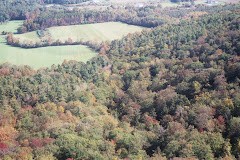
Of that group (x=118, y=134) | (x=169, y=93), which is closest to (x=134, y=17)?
(x=169, y=93)

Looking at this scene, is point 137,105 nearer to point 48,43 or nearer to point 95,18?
point 48,43

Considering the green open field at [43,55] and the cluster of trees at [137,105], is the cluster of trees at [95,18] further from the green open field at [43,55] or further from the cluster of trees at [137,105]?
the cluster of trees at [137,105]

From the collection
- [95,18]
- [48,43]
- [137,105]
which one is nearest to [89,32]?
[95,18]

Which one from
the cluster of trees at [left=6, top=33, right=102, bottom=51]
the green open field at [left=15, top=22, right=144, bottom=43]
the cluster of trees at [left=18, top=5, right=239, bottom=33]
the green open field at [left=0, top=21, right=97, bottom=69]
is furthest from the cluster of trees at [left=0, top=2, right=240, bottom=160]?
the cluster of trees at [left=18, top=5, right=239, bottom=33]

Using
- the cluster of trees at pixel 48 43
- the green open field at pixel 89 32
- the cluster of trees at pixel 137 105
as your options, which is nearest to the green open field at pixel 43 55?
the cluster of trees at pixel 48 43

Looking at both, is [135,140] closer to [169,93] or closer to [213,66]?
[169,93]
